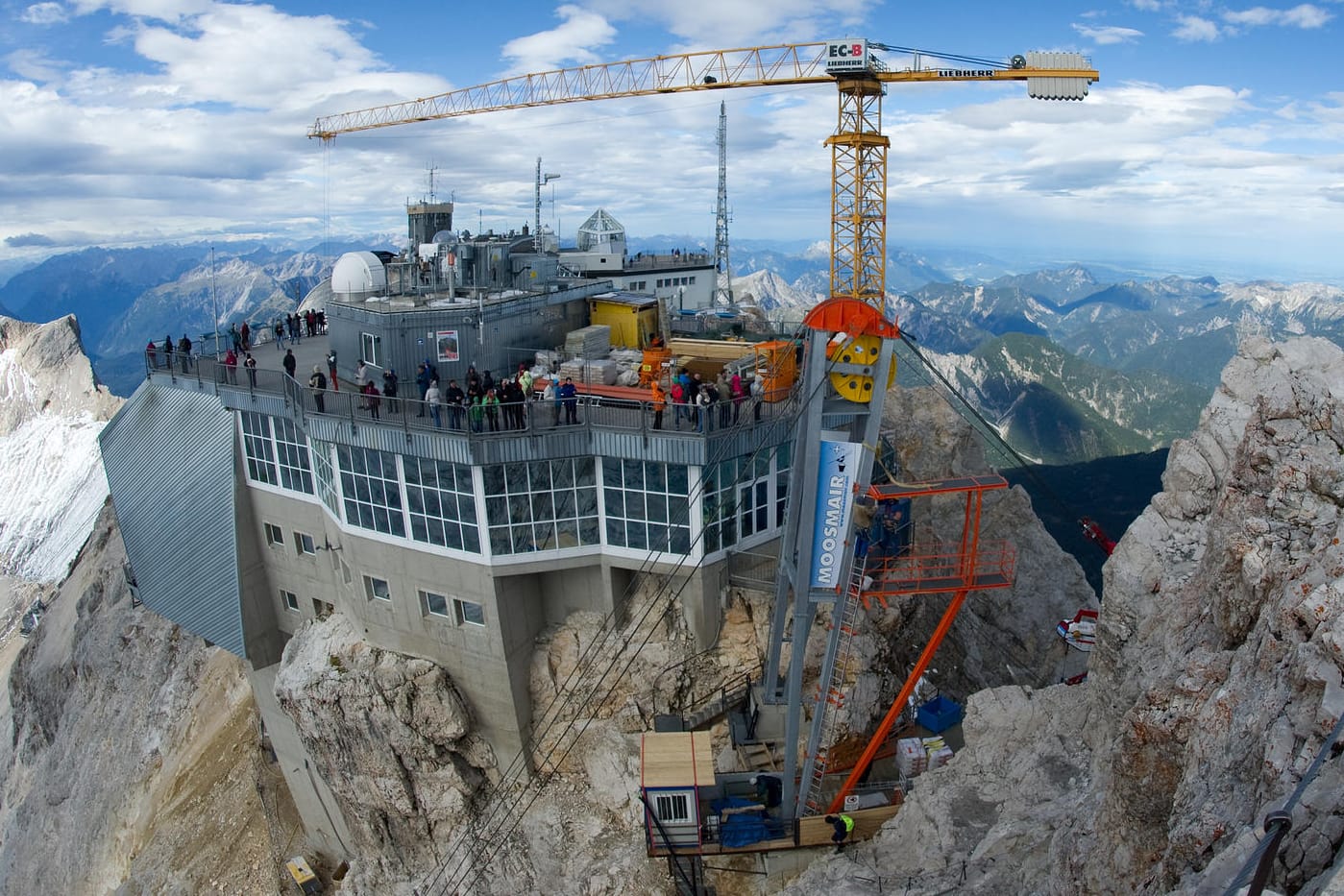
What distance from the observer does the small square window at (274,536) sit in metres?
34.6

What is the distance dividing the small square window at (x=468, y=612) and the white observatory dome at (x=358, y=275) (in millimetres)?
15378

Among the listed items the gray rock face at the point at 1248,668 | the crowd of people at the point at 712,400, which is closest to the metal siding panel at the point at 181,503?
the crowd of people at the point at 712,400

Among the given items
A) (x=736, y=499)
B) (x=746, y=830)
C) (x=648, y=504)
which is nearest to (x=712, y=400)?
(x=736, y=499)

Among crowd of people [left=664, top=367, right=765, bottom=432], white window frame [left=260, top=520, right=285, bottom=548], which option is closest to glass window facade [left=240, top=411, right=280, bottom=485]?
white window frame [left=260, top=520, right=285, bottom=548]

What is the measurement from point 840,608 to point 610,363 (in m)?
12.1

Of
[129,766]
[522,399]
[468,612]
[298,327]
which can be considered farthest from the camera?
[129,766]

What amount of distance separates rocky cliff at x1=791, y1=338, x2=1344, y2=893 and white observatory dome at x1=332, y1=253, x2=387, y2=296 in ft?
91.0

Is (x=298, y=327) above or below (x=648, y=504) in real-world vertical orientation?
above

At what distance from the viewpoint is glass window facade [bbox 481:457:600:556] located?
2595 cm

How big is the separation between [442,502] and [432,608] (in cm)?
400

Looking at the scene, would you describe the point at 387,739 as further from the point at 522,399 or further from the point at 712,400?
the point at 712,400

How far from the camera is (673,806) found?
22.6m

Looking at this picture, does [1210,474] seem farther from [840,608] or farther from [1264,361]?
[840,608]

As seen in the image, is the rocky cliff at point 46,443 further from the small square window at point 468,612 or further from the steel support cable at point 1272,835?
the steel support cable at point 1272,835
